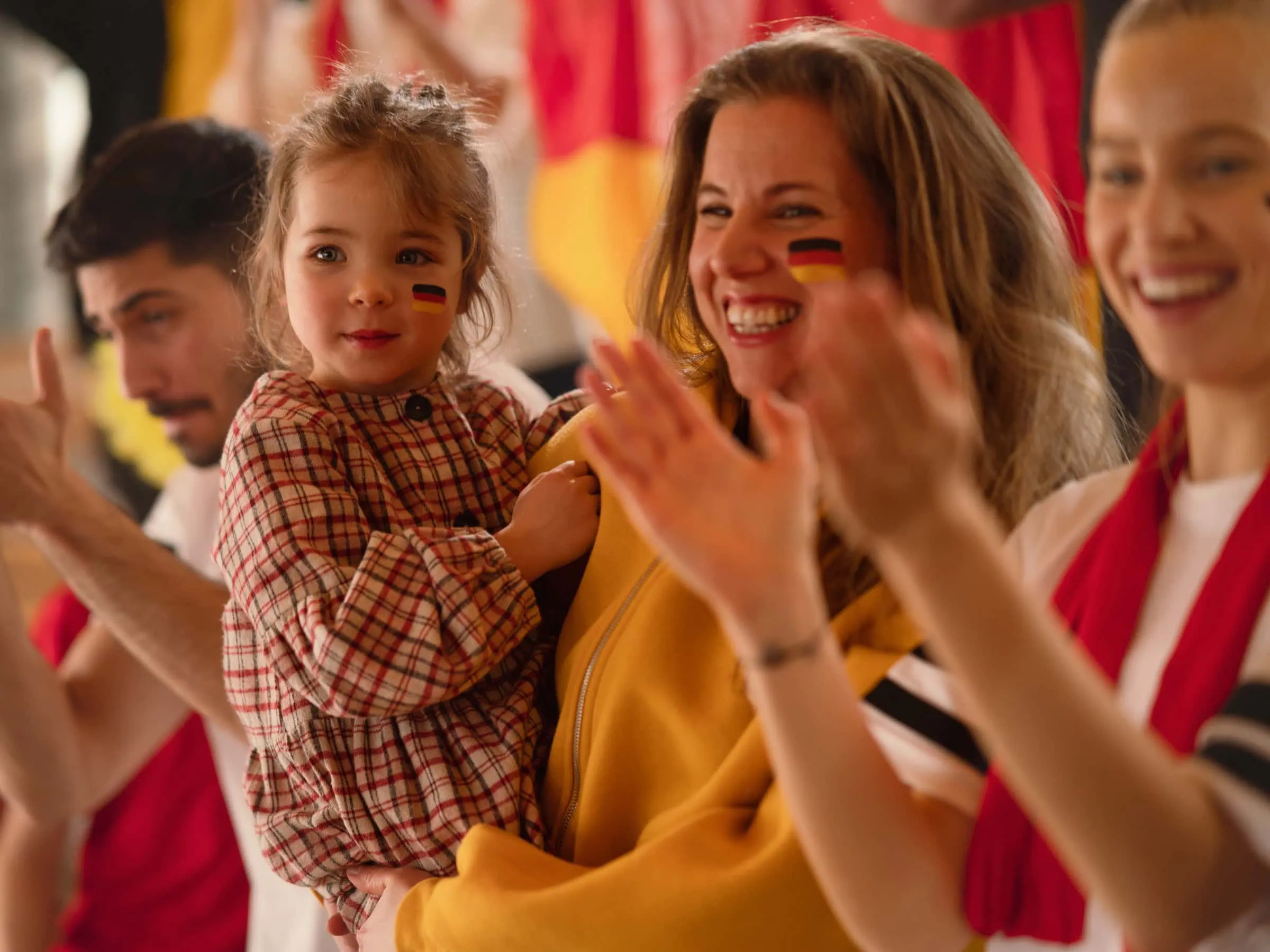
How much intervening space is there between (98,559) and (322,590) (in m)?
0.55

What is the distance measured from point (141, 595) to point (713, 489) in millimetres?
927

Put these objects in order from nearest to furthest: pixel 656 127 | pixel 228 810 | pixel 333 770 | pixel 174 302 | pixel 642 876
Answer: pixel 642 876, pixel 333 770, pixel 174 302, pixel 228 810, pixel 656 127

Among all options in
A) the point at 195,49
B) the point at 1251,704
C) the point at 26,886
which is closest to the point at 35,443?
the point at 26,886

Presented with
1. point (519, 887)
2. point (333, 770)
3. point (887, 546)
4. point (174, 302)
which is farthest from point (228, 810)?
point (887, 546)

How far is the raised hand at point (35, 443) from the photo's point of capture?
142 centimetres

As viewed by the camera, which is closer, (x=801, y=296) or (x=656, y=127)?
(x=801, y=296)

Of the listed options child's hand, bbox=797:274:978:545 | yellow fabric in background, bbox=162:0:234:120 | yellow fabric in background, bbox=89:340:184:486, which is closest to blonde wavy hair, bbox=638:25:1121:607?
child's hand, bbox=797:274:978:545

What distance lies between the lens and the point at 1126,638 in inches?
30.8

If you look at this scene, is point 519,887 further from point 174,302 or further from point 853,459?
point 174,302

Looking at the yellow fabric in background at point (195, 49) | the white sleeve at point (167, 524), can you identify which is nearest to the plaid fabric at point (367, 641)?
the white sleeve at point (167, 524)

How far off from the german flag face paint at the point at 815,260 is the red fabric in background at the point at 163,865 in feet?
4.20

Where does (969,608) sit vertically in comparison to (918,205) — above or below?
below

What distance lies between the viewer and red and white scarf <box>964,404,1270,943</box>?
28.2 inches

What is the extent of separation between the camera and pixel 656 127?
216 centimetres
